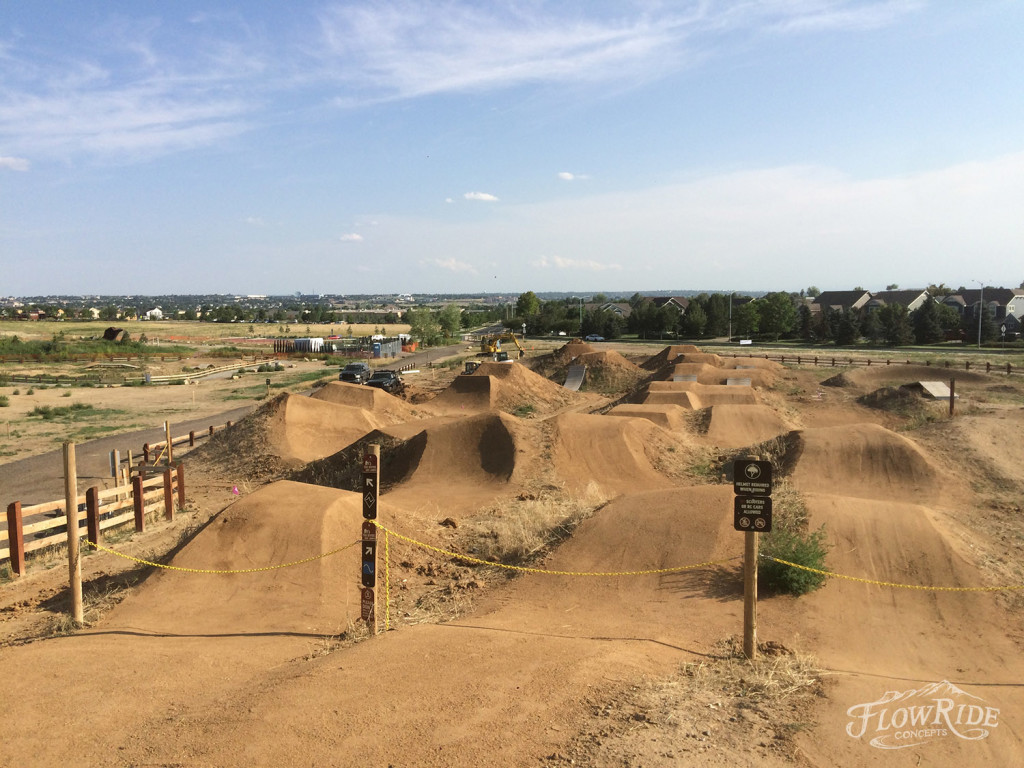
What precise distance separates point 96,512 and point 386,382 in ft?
88.5

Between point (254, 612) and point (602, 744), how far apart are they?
671 cm

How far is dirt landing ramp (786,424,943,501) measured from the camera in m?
18.9

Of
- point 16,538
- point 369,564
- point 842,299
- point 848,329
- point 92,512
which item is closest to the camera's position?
point 369,564

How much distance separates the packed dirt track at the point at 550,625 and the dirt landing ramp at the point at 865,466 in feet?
0.26

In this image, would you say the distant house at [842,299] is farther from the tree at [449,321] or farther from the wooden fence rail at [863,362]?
the wooden fence rail at [863,362]

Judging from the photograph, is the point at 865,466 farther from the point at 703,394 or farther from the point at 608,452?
the point at 703,394

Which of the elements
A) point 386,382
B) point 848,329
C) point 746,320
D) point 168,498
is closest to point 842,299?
point 746,320

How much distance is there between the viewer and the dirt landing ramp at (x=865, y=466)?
62.0 feet

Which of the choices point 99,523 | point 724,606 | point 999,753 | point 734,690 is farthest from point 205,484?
point 999,753

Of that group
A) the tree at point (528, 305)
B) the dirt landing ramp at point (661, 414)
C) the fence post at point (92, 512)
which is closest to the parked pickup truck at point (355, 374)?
the dirt landing ramp at point (661, 414)

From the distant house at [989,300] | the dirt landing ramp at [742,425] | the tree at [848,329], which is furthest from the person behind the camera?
the distant house at [989,300]

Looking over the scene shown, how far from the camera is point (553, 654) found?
8.47 meters

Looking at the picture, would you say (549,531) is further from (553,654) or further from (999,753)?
(999,753)

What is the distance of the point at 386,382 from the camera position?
137 feet
